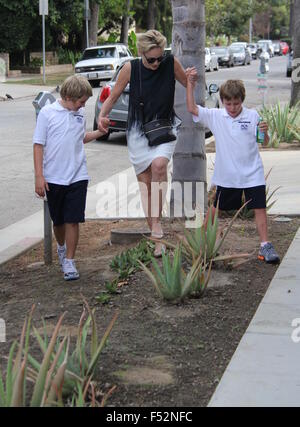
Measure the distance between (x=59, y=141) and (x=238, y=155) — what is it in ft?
4.66

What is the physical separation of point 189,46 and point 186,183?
1248 millimetres

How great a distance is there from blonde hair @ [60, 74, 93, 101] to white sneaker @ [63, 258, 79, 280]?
1207mm

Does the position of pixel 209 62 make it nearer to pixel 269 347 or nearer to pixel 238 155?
pixel 238 155

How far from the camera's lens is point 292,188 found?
10227 mm

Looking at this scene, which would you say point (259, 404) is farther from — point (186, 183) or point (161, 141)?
point (186, 183)

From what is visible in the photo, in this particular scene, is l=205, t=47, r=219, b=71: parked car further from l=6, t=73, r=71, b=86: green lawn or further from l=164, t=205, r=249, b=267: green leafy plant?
l=164, t=205, r=249, b=267: green leafy plant

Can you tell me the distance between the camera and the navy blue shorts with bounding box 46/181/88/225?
20.5 ft

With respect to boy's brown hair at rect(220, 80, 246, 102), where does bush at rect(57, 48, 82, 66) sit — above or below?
below

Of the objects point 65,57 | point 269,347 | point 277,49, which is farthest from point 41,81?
point 277,49

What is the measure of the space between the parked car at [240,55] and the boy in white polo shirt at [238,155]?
5929cm

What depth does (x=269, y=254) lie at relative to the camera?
6.50 meters

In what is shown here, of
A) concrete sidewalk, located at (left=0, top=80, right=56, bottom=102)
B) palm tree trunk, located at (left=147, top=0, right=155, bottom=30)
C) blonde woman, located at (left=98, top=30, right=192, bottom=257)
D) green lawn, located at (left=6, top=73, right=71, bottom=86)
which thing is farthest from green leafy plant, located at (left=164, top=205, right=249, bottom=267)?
palm tree trunk, located at (left=147, top=0, right=155, bottom=30)

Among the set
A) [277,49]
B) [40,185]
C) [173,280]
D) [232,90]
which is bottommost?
[277,49]

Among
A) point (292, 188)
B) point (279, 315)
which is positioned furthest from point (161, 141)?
point (292, 188)
